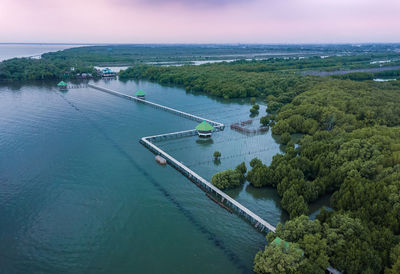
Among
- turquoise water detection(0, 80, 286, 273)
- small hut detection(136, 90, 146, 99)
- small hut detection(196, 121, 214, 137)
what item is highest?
small hut detection(136, 90, 146, 99)

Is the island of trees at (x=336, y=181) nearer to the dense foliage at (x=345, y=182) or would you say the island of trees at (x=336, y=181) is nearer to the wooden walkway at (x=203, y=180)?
the dense foliage at (x=345, y=182)

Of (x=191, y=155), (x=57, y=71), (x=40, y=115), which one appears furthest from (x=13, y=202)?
(x=57, y=71)

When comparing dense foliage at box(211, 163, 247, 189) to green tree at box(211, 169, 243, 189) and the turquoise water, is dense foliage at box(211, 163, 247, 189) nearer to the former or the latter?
green tree at box(211, 169, 243, 189)

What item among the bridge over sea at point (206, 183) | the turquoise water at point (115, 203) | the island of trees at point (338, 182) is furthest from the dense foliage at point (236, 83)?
the turquoise water at point (115, 203)

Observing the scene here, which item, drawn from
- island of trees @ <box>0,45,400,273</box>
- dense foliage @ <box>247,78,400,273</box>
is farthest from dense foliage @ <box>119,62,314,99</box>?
Result: dense foliage @ <box>247,78,400,273</box>

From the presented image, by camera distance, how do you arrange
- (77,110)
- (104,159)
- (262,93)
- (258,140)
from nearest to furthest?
(104,159) < (258,140) < (77,110) < (262,93)

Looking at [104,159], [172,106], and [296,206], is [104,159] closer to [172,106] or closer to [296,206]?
[296,206]

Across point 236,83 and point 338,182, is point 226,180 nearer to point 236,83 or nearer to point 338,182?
point 338,182

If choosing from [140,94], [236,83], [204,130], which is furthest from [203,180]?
[236,83]
